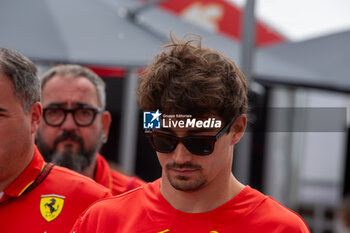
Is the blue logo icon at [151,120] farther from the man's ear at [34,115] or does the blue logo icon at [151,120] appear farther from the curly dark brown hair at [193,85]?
the man's ear at [34,115]

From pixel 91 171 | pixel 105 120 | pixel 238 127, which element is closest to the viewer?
pixel 238 127

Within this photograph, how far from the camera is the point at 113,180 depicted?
3.08m

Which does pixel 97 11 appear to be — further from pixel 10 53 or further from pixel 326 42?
pixel 10 53

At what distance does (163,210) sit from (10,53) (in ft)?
2.73

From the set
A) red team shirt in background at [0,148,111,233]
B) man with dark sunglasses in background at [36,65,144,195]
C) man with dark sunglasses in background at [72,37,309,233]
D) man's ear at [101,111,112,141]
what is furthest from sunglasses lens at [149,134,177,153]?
man's ear at [101,111,112,141]

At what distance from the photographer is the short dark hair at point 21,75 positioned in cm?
196

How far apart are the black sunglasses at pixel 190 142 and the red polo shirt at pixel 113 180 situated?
1333mm

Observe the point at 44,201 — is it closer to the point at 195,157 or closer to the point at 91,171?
the point at 195,157

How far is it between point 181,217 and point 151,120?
0.32 meters

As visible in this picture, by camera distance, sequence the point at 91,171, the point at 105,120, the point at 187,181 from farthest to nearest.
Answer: the point at 105,120, the point at 91,171, the point at 187,181

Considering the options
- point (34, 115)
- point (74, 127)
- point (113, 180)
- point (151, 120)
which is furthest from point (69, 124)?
point (151, 120)

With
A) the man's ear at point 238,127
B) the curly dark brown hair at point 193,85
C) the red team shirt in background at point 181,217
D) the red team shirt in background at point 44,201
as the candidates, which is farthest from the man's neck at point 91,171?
the man's ear at point 238,127

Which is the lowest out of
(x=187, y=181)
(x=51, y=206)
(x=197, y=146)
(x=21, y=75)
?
(x=51, y=206)

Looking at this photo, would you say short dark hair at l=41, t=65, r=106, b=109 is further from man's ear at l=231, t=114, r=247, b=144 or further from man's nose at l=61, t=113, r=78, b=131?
Answer: man's ear at l=231, t=114, r=247, b=144
